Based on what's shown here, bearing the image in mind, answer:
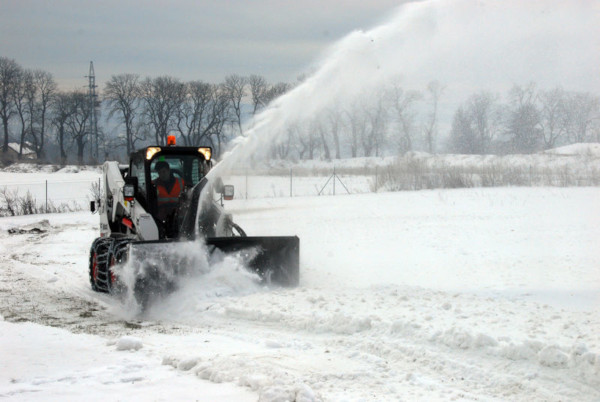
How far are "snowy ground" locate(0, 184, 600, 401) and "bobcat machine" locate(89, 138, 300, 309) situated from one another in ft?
1.08

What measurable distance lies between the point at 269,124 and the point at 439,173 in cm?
1994

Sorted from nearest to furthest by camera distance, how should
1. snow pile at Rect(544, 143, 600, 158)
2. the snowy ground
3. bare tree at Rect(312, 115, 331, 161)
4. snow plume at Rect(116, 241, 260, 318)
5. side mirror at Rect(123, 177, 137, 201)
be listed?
the snowy ground → snow plume at Rect(116, 241, 260, 318) → side mirror at Rect(123, 177, 137, 201) → bare tree at Rect(312, 115, 331, 161) → snow pile at Rect(544, 143, 600, 158)

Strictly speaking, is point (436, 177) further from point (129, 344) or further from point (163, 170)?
point (129, 344)

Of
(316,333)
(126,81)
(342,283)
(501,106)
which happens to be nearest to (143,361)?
(316,333)

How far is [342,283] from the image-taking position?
9.42 m

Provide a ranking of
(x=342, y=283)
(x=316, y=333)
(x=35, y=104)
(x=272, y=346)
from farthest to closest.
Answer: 1. (x=35, y=104)
2. (x=342, y=283)
3. (x=316, y=333)
4. (x=272, y=346)

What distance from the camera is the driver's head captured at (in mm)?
9489

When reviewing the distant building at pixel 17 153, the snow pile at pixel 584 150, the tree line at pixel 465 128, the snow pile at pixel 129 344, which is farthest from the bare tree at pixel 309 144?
the distant building at pixel 17 153

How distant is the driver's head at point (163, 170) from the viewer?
9489 mm

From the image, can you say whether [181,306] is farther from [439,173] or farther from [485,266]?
[439,173]

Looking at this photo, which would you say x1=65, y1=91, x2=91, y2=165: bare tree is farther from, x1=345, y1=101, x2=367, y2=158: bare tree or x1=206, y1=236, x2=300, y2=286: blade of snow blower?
x1=206, y1=236, x2=300, y2=286: blade of snow blower

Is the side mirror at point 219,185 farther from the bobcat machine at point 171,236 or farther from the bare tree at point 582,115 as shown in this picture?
the bare tree at point 582,115

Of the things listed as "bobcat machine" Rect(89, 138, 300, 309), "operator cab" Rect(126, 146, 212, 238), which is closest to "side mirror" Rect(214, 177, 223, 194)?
"bobcat machine" Rect(89, 138, 300, 309)

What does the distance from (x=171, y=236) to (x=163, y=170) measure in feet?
3.61
